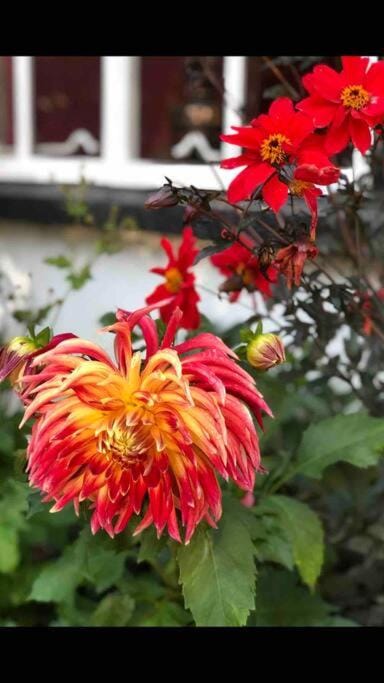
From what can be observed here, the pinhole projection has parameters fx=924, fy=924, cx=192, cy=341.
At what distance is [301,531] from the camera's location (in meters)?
1.06

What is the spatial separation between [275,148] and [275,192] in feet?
0.12

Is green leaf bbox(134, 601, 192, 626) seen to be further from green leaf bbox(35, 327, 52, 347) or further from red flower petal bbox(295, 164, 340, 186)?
red flower petal bbox(295, 164, 340, 186)

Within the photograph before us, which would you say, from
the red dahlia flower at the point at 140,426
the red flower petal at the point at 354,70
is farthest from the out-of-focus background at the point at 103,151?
the red dahlia flower at the point at 140,426

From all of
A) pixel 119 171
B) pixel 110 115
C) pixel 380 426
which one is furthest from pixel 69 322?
pixel 380 426

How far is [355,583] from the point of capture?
1472 mm

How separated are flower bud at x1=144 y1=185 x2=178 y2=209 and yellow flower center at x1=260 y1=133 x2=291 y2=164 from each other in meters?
0.09

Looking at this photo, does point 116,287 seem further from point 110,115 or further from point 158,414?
point 158,414

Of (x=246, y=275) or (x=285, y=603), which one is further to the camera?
(x=285, y=603)

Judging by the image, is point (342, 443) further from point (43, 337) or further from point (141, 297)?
point (141, 297)

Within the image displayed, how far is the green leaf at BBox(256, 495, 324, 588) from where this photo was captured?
1037 mm

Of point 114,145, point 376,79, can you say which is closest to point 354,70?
point 376,79

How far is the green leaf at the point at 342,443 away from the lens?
3.28ft

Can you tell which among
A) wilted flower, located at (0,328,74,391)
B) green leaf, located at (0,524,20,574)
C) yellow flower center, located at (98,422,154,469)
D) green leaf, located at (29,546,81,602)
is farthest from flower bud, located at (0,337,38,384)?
green leaf, located at (0,524,20,574)
